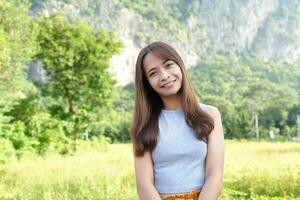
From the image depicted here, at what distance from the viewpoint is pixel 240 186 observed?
19.5 feet

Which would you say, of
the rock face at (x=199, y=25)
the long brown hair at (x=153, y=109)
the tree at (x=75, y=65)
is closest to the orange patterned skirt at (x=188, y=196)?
the long brown hair at (x=153, y=109)

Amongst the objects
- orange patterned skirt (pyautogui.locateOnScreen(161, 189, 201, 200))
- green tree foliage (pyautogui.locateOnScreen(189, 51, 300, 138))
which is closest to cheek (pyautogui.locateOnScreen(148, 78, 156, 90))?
orange patterned skirt (pyautogui.locateOnScreen(161, 189, 201, 200))

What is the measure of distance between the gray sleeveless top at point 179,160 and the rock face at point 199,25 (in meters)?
110

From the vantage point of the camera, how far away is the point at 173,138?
2.14m

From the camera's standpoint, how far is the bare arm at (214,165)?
207cm

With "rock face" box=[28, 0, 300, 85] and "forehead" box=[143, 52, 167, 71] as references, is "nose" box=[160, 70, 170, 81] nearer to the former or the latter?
"forehead" box=[143, 52, 167, 71]

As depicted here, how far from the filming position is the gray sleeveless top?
83.3 inches

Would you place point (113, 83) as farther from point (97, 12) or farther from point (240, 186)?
point (97, 12)

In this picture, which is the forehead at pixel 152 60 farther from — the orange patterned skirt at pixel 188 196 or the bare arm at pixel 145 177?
the orange patterned skirt at pixel 188 196

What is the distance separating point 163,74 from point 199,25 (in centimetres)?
14374

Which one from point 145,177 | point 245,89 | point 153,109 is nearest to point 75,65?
point 153,109

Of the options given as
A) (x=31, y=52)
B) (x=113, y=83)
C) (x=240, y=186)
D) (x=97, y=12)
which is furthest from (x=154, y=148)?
(x=97, y=12)

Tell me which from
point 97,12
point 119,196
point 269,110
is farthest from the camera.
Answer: point 97,12

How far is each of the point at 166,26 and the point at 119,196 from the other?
124800 millimetres
